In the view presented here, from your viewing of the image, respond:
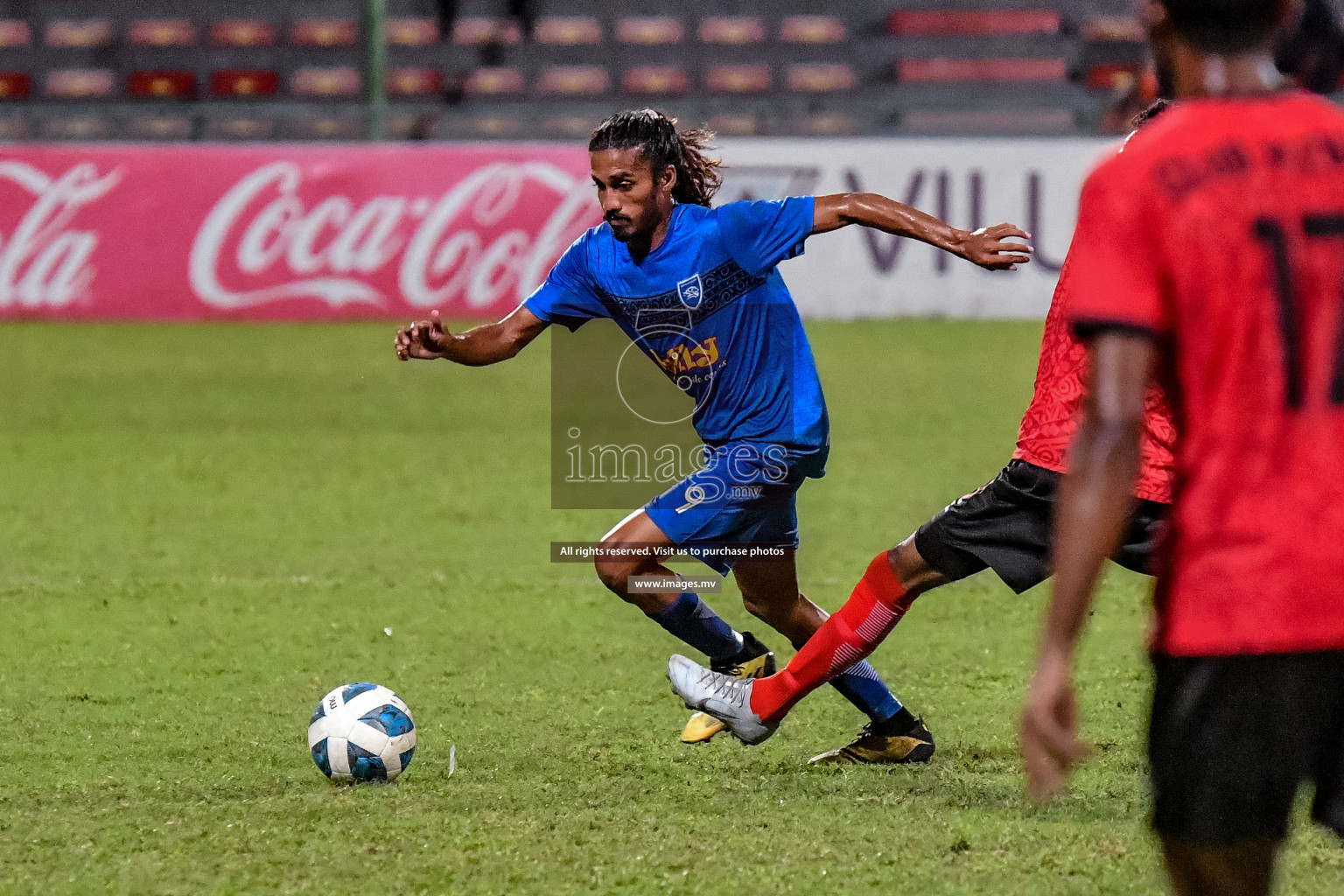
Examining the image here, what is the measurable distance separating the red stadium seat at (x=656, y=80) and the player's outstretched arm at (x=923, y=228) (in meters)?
17.1

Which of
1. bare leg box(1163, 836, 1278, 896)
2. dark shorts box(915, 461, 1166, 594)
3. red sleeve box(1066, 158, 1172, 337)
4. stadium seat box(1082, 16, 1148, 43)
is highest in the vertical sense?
red sleeve box(1066, 158, 1172, 337)

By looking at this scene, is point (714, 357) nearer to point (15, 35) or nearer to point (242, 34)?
point (242, 34)

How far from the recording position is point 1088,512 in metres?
2.23

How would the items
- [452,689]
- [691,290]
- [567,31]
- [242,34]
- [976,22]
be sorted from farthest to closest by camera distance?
1. [242,34]
2. [567,31]
3. [976,22]
4. [452,689]
5. [691,290]

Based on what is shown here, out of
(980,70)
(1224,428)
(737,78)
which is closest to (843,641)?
(1224,428)

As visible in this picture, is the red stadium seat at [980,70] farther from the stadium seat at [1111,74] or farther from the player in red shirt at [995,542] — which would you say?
the player in red shirt at [995,542]

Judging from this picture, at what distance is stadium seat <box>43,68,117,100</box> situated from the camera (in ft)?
71.4

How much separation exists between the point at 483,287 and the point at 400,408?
13.5ft

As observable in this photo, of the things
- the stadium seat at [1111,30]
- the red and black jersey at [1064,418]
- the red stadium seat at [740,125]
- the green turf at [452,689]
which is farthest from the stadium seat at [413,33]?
the red and black jersey at [1064,418]

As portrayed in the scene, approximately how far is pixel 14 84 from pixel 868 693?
19.8 metres

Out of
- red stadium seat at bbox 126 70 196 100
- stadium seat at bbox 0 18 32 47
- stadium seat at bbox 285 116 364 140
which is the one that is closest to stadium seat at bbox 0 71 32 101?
stadium seat at bbox 0 18 32 47

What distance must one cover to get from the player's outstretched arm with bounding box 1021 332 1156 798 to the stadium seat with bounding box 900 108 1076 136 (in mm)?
15228

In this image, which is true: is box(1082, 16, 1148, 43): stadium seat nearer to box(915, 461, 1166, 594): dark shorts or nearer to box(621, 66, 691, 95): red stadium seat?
box(621, 66, 691, 95): red stadium seat

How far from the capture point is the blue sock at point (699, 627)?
17.2ft
